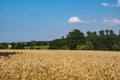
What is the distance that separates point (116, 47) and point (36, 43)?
2467 centimetres

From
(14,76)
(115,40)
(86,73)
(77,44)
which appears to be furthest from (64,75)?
(115,40)

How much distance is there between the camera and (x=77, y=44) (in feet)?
236

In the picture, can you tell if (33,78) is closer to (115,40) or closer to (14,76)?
(14,76)

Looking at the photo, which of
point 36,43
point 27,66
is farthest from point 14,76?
point 36,43

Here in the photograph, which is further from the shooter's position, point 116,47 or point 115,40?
point 115,40

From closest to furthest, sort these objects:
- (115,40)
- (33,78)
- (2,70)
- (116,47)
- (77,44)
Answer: (33,78) < (2,70) < (116,47) < (77,44) < (115,40)

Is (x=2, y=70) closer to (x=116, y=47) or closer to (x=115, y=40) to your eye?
(x=116, y=47)

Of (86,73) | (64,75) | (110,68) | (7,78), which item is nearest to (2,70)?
(7,78)

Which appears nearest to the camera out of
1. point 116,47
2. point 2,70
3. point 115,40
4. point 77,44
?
point 2,70

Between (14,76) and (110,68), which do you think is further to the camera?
(110,68)

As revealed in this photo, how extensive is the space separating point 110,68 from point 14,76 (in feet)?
15.6

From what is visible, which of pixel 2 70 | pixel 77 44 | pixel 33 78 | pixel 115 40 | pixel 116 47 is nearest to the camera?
pixel 33 78

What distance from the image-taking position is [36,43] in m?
80.7

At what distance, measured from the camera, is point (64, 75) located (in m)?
13.6
